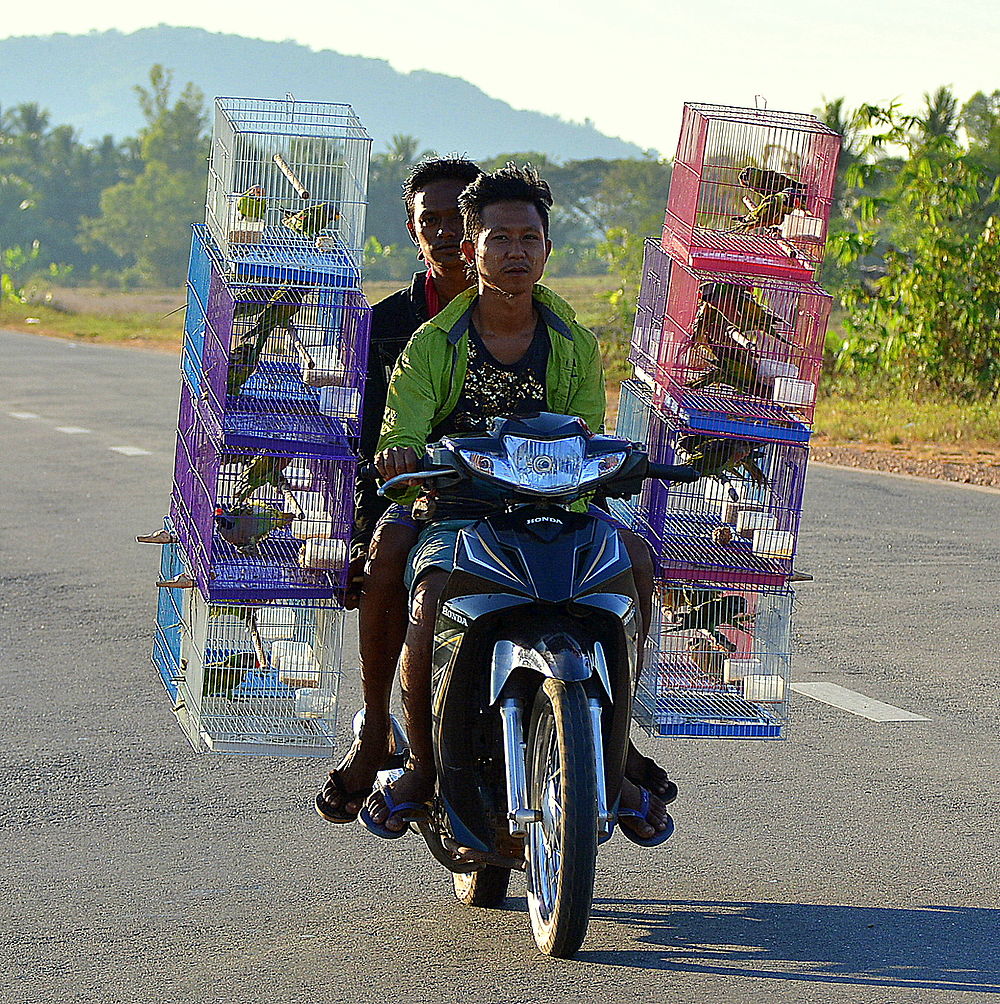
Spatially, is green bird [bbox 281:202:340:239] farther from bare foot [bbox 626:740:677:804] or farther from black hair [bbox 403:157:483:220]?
bare foot [bbox 626:740:677:804]

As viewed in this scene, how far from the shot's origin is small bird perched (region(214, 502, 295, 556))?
459 cm

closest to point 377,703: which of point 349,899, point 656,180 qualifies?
point 349,899

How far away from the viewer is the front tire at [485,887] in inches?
177

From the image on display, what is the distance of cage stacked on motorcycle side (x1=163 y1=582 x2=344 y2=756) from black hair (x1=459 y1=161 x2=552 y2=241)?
1.16 m

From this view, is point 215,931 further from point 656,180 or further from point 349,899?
point 656,180

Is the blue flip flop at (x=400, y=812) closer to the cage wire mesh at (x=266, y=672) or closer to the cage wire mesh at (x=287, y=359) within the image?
the cage wire mesh at (x=266, y=672)

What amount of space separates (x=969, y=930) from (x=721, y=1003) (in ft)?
2.90

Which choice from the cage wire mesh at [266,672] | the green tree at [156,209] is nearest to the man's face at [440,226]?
the cage wire mesh at [266,672]

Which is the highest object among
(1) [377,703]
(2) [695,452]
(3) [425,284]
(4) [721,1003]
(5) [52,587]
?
(3) [425,284]

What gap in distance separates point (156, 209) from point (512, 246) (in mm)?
97036

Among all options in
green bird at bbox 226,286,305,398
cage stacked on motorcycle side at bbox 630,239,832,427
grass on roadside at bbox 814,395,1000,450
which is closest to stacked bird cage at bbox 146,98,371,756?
green bird at bbox 226,286,305,398

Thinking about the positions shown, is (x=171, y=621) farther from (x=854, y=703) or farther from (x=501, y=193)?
(x=854, y=703)

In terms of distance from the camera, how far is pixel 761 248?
469 cm

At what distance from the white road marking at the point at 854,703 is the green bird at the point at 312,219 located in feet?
11.3
